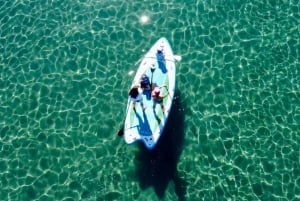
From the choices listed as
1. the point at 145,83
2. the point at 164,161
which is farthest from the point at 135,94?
the point at 164,161

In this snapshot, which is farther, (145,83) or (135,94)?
(145,83)

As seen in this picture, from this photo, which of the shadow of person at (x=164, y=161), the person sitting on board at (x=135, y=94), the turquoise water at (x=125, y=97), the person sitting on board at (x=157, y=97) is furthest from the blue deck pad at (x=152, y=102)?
the turquoise water at (x=125, y=97)

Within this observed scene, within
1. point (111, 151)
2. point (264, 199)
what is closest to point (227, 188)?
point (264, 199)

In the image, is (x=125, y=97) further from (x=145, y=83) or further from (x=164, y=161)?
(x=164, y=161)

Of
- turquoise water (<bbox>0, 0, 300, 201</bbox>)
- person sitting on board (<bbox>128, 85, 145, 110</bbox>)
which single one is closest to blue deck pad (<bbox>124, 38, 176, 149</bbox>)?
person sitting on board (<bbox>128, 85, 145, 110</bbox>)

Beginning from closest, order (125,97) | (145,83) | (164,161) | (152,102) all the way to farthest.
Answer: (164,161) < (152,102) < (145,83) < (125,97)

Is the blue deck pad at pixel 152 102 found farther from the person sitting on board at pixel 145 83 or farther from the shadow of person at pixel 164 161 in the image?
the shadow of person at pixel 164 161

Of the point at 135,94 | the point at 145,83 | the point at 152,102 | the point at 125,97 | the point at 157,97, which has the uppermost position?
the point at 145,83
